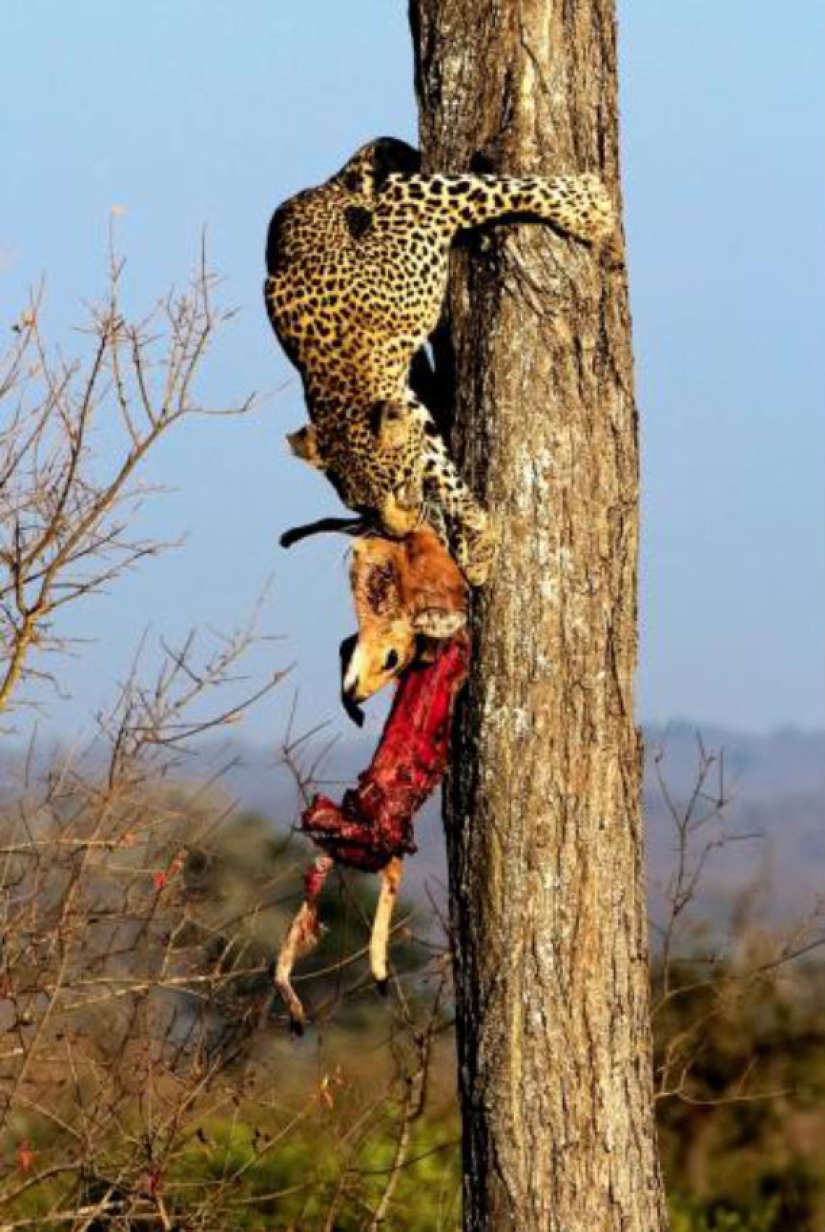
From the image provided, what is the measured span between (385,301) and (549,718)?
4.47 feet

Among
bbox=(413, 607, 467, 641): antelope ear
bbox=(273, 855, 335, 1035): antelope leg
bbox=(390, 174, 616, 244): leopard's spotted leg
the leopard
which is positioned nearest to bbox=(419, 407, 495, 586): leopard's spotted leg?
the leopard

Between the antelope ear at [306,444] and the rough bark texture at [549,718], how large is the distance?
0.73 metres

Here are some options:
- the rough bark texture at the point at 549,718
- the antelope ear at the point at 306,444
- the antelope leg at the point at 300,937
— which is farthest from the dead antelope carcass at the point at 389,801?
the antelope ear at the point at 306,444

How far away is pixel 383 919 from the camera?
630 centimetres

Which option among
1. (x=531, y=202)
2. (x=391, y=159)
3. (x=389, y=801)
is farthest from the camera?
(x=391, y=159)

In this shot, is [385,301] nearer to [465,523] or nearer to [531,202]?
[531,202]

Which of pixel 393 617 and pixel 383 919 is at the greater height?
pixel 393 617

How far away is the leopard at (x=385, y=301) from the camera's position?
6.75m

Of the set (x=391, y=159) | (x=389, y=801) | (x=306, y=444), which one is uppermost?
(x=391, y=159)

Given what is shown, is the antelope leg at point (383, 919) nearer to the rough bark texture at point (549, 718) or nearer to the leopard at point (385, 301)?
the rough bark texture at point (549, 718)

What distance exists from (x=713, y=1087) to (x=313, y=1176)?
14.1ft

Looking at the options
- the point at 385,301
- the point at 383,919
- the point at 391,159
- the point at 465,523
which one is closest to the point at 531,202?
the point at 385,301

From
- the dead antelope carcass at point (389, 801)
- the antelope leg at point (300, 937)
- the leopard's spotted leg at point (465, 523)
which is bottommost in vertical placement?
the antelope leg at point (300, 937)

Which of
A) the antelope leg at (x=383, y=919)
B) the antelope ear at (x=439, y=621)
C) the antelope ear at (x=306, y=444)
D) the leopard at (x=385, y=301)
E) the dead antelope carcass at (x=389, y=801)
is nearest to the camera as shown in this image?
the antelope leg at (x=383, y=919)
